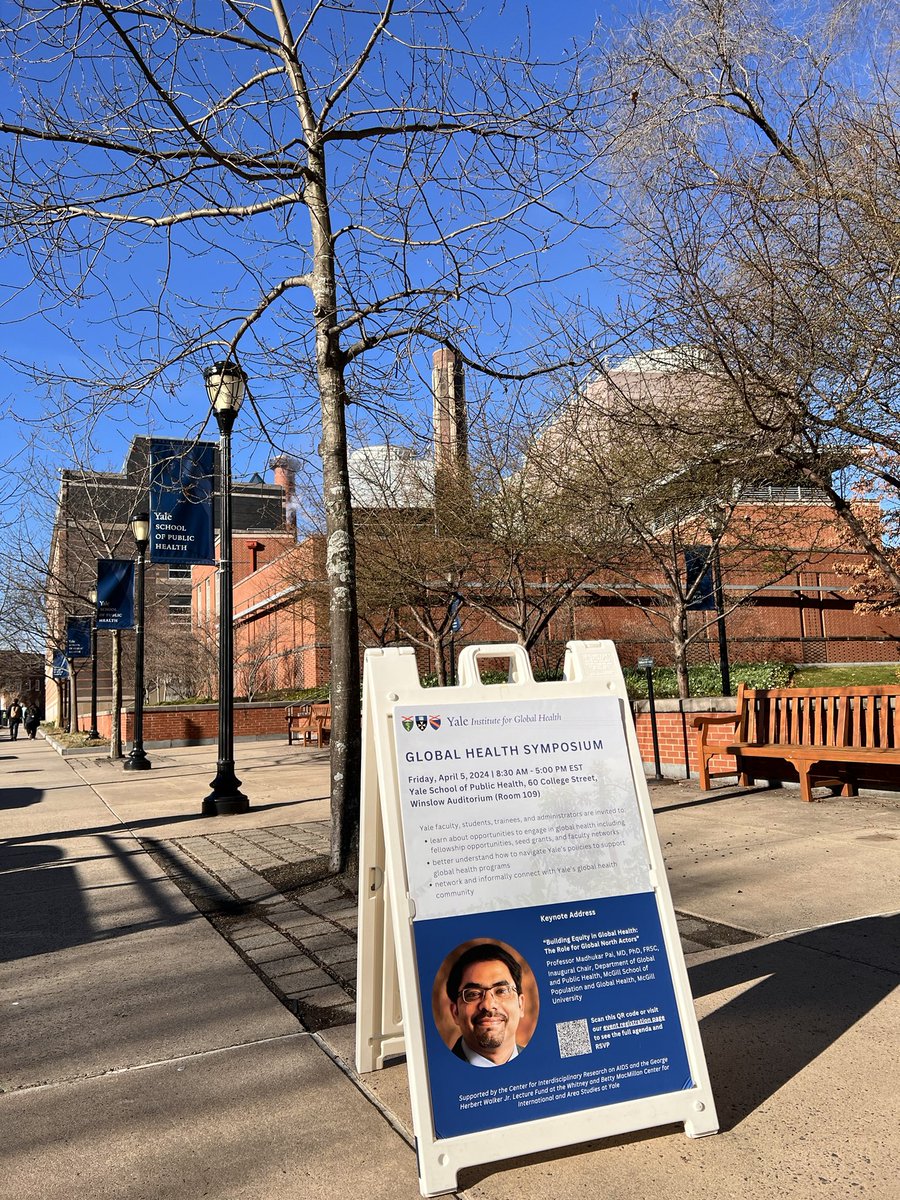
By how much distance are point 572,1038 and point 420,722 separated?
107 centimetres

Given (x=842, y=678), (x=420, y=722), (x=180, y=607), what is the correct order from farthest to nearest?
(x=180, y=607) < (x=842, y=678) < (x=420, y=722)

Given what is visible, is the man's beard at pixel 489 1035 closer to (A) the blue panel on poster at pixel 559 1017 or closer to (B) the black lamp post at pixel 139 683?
(A) the blue panel on poster at pixel 559 1017

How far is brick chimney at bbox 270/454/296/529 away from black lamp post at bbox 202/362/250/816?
0.73m

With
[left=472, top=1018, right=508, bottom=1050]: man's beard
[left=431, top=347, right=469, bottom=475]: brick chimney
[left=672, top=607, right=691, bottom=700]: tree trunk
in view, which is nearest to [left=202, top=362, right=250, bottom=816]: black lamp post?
[left=431, top=347, right=469, bottom=475]: brick chimney

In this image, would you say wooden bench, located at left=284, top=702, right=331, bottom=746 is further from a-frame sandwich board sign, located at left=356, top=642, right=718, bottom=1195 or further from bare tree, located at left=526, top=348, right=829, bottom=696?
a-frame sandwich board sign, located at left=356, top=642, right=718, bottom=1195

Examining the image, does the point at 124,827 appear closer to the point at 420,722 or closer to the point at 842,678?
the point at 420,722

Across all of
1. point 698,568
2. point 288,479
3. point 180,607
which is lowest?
point 698,568

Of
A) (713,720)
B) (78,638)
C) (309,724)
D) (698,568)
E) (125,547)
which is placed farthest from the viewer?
(125,547)

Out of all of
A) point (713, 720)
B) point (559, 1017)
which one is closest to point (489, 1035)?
point (559, 1017)

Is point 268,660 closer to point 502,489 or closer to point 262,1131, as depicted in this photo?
point 502,489

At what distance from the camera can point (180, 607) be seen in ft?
193

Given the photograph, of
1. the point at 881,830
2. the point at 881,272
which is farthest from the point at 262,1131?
the point at 881,272

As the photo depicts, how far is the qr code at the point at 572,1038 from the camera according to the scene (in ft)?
9.62

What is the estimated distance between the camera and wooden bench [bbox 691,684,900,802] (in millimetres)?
8727
